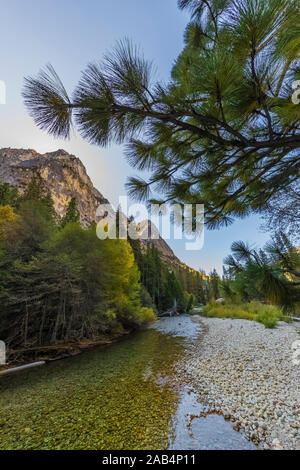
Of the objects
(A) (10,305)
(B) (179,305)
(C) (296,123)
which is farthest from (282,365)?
(B) (179,305)

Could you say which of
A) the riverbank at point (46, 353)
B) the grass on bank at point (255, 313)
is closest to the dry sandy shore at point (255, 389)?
the grass on bank at point (255, 313)

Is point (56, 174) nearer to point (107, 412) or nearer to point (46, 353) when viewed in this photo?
point (46, 353)

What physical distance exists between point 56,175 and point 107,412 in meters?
63.5

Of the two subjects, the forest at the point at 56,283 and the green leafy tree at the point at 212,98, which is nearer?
the green leafy tree at the point at 212,98

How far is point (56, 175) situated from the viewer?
178 ft

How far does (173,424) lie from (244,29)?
12.1 ft

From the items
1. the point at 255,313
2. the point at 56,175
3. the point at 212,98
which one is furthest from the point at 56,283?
the point at 56,175

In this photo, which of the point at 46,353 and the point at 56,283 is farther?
the point at 56,283

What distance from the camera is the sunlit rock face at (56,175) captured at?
4575cm

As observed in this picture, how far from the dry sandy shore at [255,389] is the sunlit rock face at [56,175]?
37138 mm

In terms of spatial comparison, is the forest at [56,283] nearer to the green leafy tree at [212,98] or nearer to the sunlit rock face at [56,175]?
the green leafy tree at [212,98]
